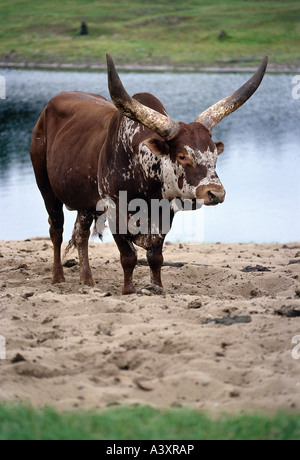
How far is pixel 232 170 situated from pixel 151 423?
13.4 meters

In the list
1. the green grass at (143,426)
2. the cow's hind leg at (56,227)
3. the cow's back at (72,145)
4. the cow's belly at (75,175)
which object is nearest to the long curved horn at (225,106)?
the cow's back at (72,145)

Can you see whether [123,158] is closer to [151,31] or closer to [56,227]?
[56,227]

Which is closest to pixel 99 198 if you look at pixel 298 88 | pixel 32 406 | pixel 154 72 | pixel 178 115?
pixel 32 406

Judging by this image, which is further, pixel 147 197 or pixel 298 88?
pixel 298 88

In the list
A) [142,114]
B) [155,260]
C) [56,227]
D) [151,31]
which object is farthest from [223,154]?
[151,31]

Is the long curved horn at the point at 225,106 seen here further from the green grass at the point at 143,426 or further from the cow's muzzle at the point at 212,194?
the green grass at the point at 143,426

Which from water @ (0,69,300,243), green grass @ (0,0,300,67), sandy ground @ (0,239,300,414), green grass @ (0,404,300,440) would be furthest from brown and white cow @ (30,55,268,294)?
green grass @ (0,0,300,67)

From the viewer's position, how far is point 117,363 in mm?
4617

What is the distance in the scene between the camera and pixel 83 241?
7.88 metres

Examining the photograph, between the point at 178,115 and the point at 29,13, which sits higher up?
the point at 29,13

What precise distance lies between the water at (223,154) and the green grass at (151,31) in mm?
4492

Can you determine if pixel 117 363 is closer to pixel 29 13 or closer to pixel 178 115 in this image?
pixel 178 115

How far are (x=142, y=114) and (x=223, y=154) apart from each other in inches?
489

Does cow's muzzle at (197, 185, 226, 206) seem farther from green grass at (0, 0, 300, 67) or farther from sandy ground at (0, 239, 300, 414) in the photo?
green grass at (0, 0, 300, 67)
